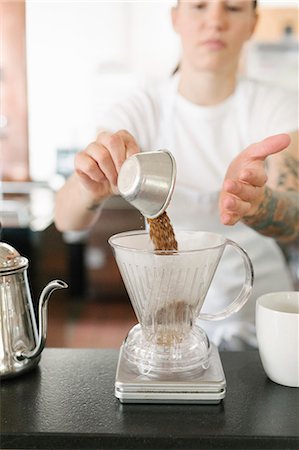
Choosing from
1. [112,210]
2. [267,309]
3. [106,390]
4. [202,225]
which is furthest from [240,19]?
[112,210]

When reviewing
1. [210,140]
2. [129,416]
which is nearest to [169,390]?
[129,416]

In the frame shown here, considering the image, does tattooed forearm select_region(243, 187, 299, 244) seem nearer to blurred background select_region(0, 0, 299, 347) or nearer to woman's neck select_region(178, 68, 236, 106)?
woman's neck select_region(178, 68, 236, 106)

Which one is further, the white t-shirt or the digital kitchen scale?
the white t-shirt

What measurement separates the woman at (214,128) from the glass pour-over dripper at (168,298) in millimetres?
393

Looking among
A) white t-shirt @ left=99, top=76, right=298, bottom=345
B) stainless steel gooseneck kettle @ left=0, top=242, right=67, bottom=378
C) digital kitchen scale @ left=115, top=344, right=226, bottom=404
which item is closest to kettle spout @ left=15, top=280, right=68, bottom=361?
stainless steel gooseneck kettle @ left=0, top=242, right=67, bottom=378

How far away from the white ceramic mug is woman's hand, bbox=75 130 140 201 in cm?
26

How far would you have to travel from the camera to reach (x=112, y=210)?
3410 mm

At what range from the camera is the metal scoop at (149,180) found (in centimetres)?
70

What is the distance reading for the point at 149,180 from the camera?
698 mm

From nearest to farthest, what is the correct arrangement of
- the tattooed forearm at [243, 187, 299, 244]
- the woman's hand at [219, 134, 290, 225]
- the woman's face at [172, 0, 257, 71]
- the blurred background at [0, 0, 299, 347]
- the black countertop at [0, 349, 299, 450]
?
the black countertop at [0, 349, 299, 450], the woman's hand at [219, 134, 290, 225], the tattooed forearm at [243, 187, 299, 244], the woman's face at [172, 0, 257, 71], the blurred background at [0, 0, 299, 347]

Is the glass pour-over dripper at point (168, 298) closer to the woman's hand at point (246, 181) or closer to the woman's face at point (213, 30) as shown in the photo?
the woman's hand at point (246, 181)

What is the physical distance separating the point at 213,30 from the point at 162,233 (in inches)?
23.6

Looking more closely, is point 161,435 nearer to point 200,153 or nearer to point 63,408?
point 63,408

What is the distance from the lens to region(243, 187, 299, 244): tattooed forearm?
3.16 feet
